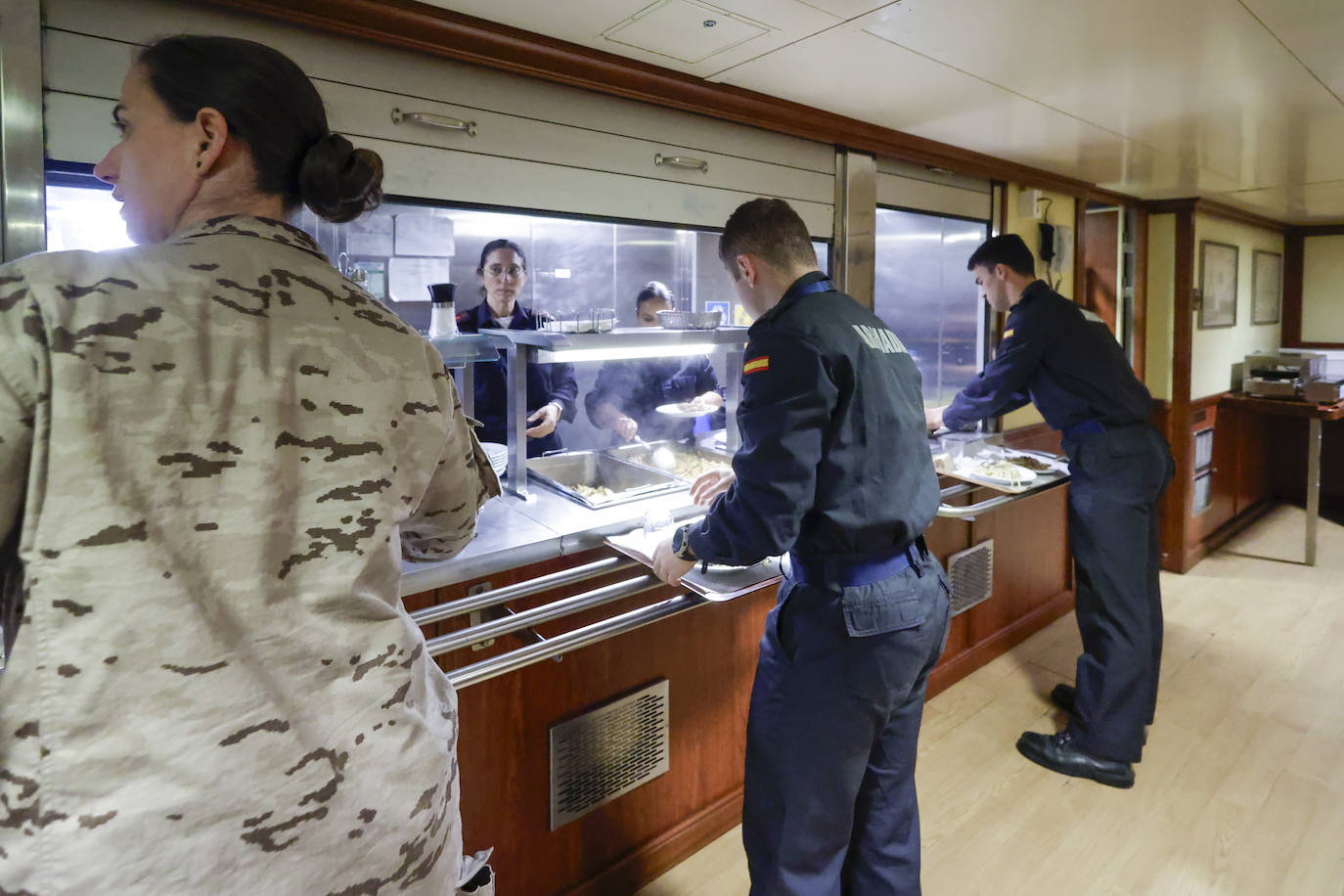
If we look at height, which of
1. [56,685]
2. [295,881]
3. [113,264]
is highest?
[113,264]

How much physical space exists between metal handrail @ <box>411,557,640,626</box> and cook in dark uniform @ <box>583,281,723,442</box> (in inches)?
54.4

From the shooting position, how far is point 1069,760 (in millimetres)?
2662

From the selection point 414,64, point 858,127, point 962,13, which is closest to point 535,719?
point 414,64

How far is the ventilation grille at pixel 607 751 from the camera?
1948 millimetres

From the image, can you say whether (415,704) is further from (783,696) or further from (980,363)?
(980,363)

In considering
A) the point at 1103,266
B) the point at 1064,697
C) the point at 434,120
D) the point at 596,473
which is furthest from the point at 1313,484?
the point at 434,120

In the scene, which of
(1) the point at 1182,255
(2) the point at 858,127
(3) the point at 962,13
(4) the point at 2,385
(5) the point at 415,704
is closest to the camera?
(4) the point at 2,385

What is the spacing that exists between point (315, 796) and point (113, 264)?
57 cm

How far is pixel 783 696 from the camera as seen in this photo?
5.49 feet

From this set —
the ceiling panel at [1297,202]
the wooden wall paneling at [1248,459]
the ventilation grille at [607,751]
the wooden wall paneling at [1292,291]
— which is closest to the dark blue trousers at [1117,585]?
the ventilation grille at [607,751]

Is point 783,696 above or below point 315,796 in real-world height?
below

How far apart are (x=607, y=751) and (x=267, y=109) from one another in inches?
64.3

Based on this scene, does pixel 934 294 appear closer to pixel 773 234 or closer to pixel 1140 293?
pixel 1140 293

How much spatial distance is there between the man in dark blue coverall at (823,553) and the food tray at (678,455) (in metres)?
0.92
